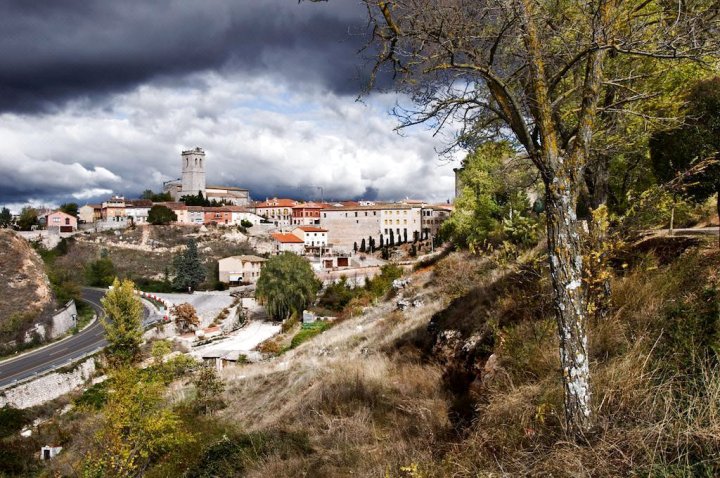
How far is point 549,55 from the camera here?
14.9ft

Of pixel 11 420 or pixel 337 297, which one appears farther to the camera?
pixel 337 297

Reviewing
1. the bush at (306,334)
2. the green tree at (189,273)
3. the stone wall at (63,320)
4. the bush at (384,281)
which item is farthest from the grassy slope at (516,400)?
the green tree at (189,273)

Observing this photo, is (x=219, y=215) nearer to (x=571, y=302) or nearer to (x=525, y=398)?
(x=525, y=398)

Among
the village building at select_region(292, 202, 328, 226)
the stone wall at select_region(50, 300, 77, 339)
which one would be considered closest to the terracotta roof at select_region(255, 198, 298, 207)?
the village building at select_region(292, 202, 328, 226)

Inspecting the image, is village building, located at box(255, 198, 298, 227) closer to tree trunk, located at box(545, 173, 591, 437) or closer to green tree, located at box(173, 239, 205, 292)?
green tree, located at box(173, 239, 205, 292)

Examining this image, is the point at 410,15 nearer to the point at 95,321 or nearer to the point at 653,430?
the point at 653,430

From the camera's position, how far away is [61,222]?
107500mm

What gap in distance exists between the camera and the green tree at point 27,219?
364 feet

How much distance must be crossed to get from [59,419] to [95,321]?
2976 centimetres

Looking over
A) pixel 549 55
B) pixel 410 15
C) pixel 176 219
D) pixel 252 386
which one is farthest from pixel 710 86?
pixel 176 219

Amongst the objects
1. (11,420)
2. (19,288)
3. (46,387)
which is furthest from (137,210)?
(11,420)

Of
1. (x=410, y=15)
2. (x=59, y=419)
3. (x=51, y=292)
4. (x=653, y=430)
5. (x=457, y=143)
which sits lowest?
(x=59, y=419)

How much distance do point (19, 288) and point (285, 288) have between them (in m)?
31.7

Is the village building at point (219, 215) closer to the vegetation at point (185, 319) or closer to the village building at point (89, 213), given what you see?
the village building at point (89, 213)
